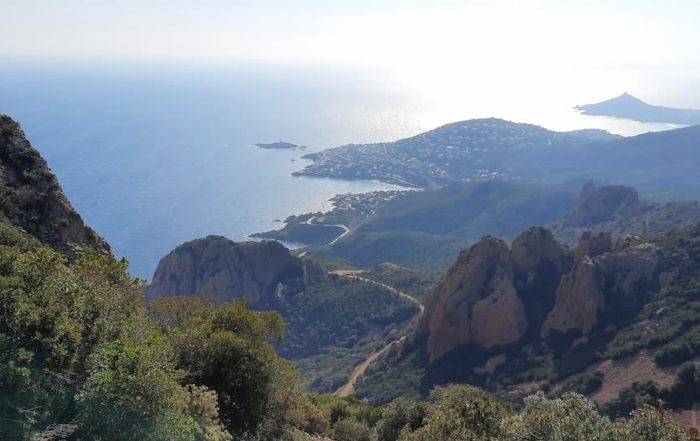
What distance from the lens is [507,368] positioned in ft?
118

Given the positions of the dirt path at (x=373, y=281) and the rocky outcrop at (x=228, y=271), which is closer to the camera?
the dirt path at (x=373, y=281)

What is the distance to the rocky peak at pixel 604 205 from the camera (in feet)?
275

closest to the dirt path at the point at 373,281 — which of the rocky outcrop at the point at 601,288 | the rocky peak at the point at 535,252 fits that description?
the rocky peak at the point at 535,252

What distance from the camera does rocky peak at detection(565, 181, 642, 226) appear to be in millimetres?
83875

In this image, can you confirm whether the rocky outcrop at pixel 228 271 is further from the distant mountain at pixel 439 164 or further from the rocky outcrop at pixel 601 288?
the distant mountain at pixel 439 164

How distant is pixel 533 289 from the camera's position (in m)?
41.2

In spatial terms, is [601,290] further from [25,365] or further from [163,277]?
[163,277]

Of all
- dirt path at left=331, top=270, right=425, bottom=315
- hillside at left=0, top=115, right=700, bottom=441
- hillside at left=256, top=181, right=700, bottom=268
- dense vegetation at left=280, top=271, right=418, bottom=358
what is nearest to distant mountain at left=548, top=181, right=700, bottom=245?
hillside at left=256, top=181, right=700, bottom=268

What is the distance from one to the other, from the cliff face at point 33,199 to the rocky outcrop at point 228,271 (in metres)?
39.8

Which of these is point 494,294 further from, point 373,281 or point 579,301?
point 373,281

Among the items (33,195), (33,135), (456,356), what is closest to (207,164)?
(33,135)

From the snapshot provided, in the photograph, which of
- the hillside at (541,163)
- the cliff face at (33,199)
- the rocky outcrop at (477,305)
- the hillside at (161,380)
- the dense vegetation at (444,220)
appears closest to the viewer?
the hillside at (161,380)

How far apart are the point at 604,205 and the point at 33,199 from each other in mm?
81974

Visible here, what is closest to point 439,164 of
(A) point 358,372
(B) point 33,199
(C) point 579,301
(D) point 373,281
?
(D) point 373,281
